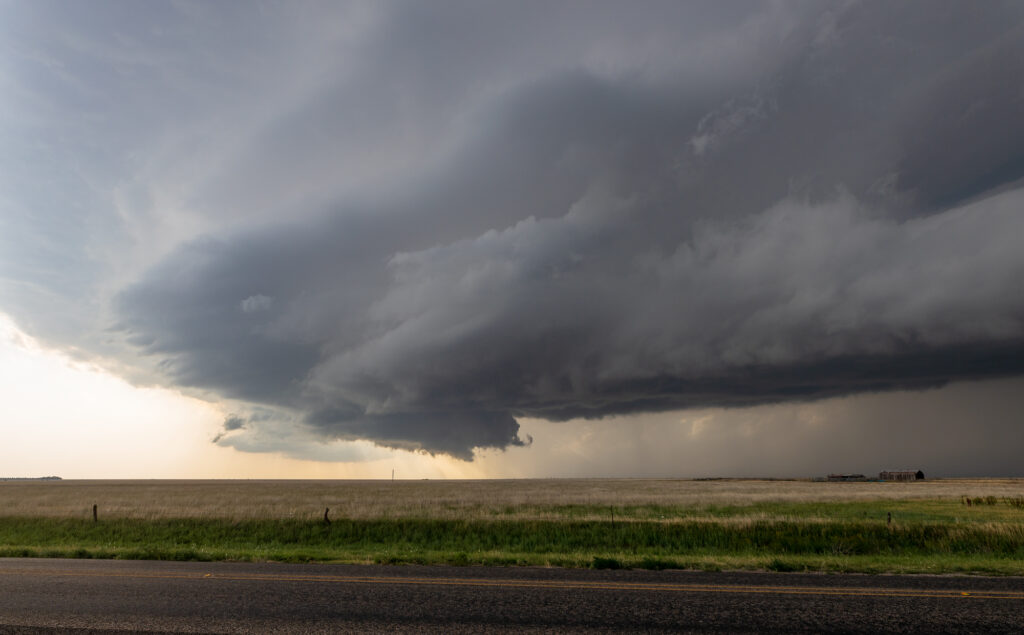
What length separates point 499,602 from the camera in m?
10.0

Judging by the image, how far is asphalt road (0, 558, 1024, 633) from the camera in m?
8.57

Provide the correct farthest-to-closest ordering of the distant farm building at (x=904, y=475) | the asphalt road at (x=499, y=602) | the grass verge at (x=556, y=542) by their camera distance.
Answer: the distant farm building at (x=904, y=475) → the grass verge at (x=556, y=542) → the asphalt road at (x=499, y=602)

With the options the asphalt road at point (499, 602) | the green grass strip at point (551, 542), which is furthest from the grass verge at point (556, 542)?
the asphalt road at point (499, 602)

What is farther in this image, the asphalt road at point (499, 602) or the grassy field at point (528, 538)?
the grassy field at point (528, 538)

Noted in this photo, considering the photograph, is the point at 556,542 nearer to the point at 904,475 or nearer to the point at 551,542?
the point at 551,542

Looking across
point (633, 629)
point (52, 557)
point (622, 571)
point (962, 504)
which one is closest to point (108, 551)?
point (52, 557)

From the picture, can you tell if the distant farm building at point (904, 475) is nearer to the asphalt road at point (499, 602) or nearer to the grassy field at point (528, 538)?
the grassy field at point (528, 538)

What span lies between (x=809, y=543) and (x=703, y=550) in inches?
177

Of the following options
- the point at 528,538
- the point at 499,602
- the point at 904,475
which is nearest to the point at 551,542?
the point at 528,538

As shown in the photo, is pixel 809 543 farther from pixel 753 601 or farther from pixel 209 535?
pixel 209 535

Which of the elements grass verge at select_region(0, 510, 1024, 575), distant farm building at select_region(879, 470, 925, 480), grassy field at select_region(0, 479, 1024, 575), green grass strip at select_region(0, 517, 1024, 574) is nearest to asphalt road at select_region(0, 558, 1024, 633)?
grass verge at select_region(0, 510, 1024, 575)

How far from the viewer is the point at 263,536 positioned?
99.8ft

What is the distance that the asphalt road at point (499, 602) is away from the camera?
28.1ft

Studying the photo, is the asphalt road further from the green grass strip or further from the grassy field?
the grassy field
